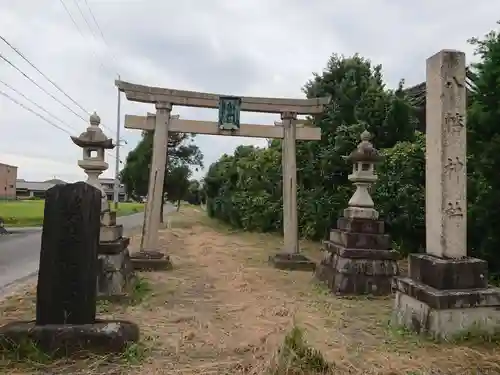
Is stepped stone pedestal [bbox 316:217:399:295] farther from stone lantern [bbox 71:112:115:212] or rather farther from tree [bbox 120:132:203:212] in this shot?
tree [bbox 120:132:203:212]

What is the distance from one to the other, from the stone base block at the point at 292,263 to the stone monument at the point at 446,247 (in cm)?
467

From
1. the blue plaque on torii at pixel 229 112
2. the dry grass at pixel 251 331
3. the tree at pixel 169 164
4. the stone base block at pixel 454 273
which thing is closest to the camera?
the dry grass at pixel 251 331

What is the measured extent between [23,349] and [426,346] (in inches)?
142

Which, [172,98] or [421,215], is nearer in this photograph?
[421,215]

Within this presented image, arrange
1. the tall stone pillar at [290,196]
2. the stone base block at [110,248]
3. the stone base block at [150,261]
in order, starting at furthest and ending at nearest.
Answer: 1. the tall stone pillar at [290,196]
2. the stone base block at [150,261]
3. the stone base block at [110,248]

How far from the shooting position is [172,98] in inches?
373

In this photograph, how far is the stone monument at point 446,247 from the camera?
426cm

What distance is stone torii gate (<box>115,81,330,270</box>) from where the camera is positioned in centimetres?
927

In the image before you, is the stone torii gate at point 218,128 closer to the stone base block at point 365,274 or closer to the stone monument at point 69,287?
the stone base block at point 365,274

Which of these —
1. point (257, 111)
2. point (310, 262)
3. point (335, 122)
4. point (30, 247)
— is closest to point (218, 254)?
point (310, 262)

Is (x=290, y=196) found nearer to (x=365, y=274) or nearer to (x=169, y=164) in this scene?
(x=365, y=274)

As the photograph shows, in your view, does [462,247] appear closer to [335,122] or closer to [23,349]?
[23,349]

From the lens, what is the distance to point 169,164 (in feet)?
80.4

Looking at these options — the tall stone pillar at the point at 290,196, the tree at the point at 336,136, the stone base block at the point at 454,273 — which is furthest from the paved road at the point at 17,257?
the tree at the point at 336,136
